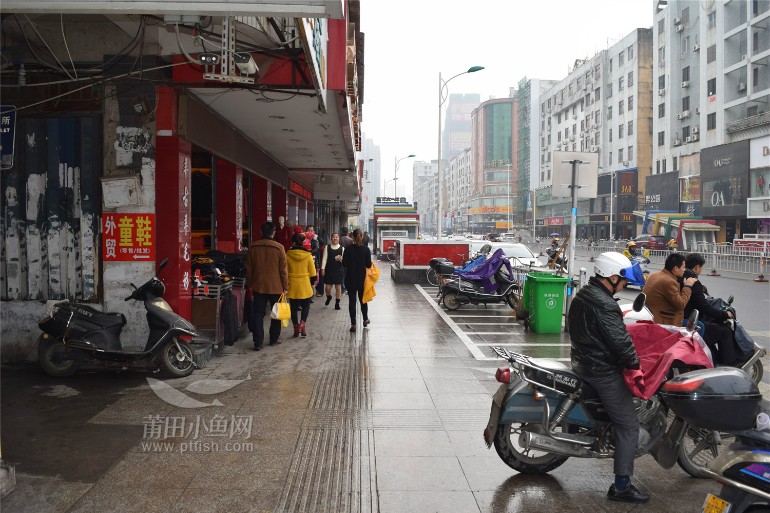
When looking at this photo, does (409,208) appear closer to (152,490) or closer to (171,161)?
(171,161)

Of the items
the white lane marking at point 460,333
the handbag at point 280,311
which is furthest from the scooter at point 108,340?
the white lane marking at point 460,333

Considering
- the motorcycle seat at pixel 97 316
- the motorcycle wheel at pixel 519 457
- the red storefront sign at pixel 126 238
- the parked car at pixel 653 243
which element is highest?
the red storefront sign at pixel 126 238

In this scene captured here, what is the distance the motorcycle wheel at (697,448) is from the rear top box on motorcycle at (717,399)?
94 centimetres

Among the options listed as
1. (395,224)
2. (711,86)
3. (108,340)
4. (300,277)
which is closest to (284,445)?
(108,340)

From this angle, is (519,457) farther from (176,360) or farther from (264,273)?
(264,273)

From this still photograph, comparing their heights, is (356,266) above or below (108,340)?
above

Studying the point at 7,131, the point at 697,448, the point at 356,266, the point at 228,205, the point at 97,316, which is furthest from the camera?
the point at 228,205

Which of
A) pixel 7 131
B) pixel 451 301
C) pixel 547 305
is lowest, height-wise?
pixel 451 301

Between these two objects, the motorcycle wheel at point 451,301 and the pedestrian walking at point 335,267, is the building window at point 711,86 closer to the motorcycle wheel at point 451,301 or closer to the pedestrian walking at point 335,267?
the motorcycle wheel at point 451,301

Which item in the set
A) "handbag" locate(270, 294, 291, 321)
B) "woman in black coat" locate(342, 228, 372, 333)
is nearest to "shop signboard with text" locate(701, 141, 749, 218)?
"woman in black coat" locate(342, 228, 372, 333)

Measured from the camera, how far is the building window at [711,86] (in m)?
45.7

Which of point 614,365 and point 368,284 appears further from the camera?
point 368,284

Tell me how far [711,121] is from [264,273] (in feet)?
156

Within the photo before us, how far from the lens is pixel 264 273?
9.30 meters
